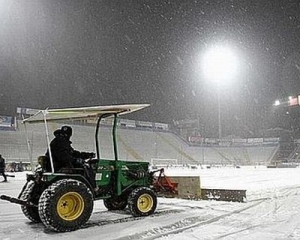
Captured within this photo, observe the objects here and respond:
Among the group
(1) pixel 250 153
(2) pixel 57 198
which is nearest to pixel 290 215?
(2) pixel 57 198

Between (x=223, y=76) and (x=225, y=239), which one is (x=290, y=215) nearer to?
(x=225, y=239)

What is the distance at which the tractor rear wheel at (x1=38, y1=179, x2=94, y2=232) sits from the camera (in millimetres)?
5703

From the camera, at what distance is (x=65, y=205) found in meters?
6.01

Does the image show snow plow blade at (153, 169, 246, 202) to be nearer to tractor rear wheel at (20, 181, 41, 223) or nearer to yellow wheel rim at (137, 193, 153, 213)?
yellow wheel rim at (137, 193, 153, 213)

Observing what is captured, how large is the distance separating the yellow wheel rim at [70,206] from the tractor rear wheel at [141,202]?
50.3 inches

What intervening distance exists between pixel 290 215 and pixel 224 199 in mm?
2459

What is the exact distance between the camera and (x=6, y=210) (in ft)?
27.9

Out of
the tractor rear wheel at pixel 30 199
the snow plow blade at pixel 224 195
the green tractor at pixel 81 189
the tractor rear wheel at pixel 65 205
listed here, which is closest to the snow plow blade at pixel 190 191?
the snow plow blade at pixel 224 195

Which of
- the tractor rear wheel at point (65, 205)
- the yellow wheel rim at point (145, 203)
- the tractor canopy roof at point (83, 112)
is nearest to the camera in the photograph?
the tractor rear wheel at point (65, 205)

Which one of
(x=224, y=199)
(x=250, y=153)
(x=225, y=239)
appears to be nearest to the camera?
(x=225, y=239)

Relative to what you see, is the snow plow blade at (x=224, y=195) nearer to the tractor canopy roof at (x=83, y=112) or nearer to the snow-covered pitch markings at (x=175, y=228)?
the snow-covered pitch markings at (x=175, y=228)

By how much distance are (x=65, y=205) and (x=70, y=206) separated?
4.6 inches

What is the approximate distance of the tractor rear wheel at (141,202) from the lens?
23.3ft

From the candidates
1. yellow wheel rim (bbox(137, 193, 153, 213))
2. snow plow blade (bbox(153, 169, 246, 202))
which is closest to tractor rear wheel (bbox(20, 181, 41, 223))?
yellow wheel rim (bbox(137, 193, 153, 213))
